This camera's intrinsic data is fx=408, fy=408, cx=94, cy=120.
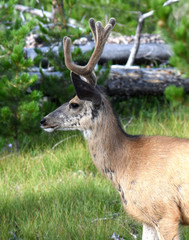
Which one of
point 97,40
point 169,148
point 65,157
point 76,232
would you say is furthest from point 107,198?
point 97,40

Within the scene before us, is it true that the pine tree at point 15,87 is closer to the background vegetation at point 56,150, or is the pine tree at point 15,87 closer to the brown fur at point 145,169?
the background vegetation at point 56,150

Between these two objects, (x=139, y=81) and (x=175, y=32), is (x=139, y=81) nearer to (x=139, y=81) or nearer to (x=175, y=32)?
(x=139, y=81)

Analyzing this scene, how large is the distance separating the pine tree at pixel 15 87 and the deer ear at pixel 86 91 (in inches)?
86.4

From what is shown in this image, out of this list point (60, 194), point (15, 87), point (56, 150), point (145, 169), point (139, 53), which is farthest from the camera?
point (139, 53)

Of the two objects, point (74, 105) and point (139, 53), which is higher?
point (74, 105)

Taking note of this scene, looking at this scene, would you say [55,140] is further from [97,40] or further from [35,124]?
[97,40]

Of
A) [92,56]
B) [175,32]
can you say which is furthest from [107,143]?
[175,32]

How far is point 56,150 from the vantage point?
20.1ft

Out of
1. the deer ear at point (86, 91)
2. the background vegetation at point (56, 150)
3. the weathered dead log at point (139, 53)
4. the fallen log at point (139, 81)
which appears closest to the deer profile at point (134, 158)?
the deer ear at point (86, 91)

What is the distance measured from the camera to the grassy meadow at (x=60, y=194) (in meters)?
4.13

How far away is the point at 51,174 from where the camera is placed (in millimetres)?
5398

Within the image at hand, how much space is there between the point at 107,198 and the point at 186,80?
4.12m

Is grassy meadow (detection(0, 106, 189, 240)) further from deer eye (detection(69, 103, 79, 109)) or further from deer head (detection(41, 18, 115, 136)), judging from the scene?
deer eye (detection(69, 103, 79, 109))

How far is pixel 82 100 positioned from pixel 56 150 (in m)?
2.54
